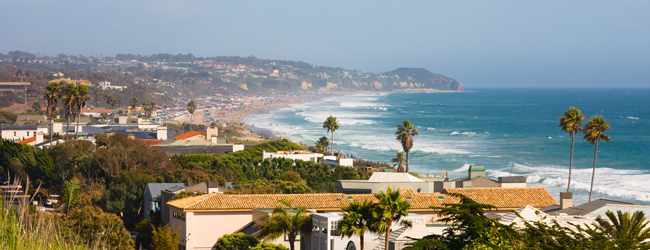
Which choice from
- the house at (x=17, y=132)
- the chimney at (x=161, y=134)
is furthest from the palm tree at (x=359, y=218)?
the house at (x=17, y=132)

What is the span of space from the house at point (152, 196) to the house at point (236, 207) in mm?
5730

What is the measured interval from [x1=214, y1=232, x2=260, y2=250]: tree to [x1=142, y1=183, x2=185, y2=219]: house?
9929mm

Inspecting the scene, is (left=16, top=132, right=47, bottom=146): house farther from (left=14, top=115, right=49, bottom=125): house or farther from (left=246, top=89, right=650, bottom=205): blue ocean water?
(left=246, top=89, right=650, bottom=205): blue ocean water

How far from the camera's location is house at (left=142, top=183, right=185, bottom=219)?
36144mm

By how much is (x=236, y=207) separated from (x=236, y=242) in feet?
10.0

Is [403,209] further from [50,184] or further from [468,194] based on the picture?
[50,184]

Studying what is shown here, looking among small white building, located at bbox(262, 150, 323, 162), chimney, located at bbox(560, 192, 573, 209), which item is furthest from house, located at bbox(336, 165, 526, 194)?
small white building, located at bbox(262, 150, 323, 162)

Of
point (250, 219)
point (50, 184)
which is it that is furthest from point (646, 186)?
point (50, 184)

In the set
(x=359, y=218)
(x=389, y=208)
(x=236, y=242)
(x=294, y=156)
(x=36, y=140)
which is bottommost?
(x=36, y=140)

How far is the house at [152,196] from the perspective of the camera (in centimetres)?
3614

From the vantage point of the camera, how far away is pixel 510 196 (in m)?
30.9

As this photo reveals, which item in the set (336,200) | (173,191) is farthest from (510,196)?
(173,191)

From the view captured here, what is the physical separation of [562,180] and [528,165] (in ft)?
41.8

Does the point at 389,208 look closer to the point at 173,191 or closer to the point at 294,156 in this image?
the point at 173,191
